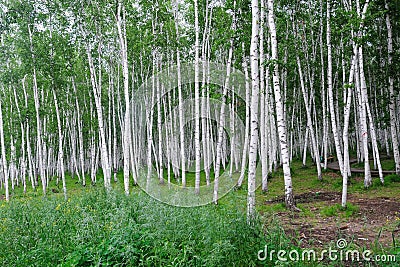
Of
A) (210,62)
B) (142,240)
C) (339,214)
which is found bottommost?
(339,214)

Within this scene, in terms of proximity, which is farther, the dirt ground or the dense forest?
the dense forest

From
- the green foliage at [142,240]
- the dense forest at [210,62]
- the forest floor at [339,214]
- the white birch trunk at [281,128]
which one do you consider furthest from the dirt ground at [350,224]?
the green foliage at [142,240]

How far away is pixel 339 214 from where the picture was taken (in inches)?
350

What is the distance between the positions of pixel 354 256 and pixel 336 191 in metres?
8.26

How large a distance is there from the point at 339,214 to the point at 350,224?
1.07m

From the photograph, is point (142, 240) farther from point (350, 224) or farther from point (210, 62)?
point (210, 62)

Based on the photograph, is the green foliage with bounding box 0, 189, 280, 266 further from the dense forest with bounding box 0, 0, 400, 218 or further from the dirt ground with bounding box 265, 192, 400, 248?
the dense forest with bounding box 0, 0, 400, 218

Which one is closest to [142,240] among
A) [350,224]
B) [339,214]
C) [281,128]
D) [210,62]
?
[350,224]

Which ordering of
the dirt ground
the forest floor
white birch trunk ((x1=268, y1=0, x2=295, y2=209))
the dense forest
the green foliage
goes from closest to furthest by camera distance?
1. the green foliage
2. the dirt ground
3. the forest floor
4. white birch trunk ((x1=268, y1=0, x2=295, y2=209))
5. the dense forest

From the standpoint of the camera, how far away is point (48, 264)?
5176mm

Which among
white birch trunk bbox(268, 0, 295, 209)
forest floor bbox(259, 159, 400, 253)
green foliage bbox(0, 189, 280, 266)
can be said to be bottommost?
forest floor bbox(259, 159, 400, 253)

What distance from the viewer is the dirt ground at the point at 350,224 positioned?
20.4 ft

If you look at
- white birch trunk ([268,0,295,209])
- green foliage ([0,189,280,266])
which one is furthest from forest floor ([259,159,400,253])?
green foliage ([0,189,280,266])

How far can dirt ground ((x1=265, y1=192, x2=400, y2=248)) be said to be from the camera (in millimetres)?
6219
